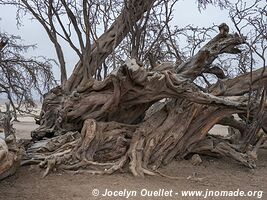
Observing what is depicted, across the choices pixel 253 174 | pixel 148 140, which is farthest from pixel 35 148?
pixel 253 174

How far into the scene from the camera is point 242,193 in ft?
22.1

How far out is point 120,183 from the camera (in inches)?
273

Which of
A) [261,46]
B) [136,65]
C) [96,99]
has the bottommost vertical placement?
[96,99]

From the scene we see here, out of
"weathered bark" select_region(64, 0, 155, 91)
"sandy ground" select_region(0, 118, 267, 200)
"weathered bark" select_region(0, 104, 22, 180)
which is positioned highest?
"weathered bark" select_region(64, 0, 155, 91)

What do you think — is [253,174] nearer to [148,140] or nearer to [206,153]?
[206,153]

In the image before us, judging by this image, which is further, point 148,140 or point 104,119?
point 104,119

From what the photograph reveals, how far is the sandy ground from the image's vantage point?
20.6 feet

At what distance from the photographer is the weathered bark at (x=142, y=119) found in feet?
26.3

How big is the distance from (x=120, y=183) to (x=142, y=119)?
3026 millimetres

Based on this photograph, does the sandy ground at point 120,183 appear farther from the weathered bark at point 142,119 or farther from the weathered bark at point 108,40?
the weathered bark at point 108,40

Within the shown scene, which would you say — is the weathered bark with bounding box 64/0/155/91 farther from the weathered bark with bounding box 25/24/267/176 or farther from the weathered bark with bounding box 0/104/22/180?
the weathered bark with bounding box 0/104/22/180

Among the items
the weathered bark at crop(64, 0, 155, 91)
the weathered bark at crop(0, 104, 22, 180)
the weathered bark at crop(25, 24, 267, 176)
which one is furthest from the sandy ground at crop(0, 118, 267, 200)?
the weathered bark at crop(64, 0, 155, 91)

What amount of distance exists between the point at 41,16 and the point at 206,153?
592 cm

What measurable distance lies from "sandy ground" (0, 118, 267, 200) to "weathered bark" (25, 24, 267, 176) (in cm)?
32
